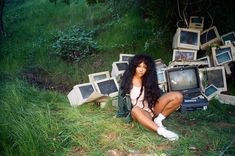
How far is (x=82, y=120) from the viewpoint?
5301 mm

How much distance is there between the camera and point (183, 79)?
628 cm

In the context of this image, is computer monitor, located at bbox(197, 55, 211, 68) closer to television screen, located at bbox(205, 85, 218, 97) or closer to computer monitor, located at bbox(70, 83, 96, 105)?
television screen, located at bbox(205, 85, 218, 97)

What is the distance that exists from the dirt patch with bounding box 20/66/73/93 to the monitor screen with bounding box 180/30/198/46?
2431mm

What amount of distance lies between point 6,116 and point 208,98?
3.29m

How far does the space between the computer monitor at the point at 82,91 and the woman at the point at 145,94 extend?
1.09 meters

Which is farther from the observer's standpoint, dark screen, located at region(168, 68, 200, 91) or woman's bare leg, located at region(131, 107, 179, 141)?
dark screen, located at region(168, 68, 200, 91)

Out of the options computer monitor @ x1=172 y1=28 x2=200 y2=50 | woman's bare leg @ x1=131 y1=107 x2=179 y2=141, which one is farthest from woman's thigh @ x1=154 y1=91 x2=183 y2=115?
computer monitor @ x1=172 y1=28 x2=200 y2=50

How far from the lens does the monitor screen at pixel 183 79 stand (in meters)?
6.26

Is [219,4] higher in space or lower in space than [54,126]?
higher

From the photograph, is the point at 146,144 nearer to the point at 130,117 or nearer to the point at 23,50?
the point at 130,117

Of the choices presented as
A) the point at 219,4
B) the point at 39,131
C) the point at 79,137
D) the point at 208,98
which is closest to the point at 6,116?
the point at 39,131

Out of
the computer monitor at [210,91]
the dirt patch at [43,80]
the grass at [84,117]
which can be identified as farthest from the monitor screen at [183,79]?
the dirt patch at [43,80]

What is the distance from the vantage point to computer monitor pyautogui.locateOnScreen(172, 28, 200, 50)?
7062 millimetres

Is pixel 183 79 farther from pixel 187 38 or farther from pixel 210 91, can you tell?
pixel 187 38
